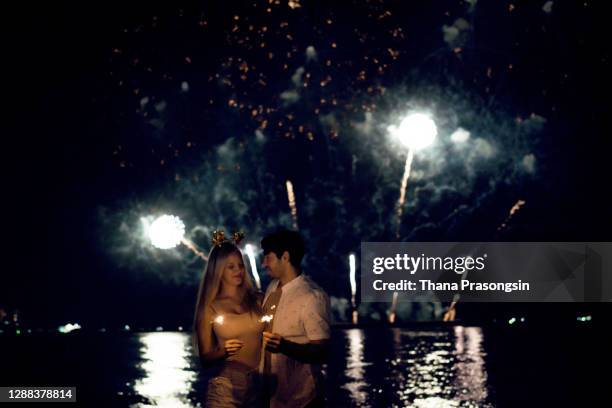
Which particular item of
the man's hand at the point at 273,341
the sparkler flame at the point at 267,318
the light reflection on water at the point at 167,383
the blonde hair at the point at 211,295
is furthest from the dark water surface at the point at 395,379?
the man's hand at the point at 273,341

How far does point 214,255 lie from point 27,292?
5565 inches

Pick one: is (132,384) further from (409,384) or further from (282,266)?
(282,266)

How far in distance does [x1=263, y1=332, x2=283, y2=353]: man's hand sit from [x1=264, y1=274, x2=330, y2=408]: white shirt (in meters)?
0.18

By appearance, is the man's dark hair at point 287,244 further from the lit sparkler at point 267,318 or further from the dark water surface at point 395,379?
the dark water surface at point 395,379

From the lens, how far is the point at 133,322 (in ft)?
467

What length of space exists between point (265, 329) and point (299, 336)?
0.40 metres

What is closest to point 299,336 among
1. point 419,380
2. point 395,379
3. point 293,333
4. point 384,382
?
point 293,333

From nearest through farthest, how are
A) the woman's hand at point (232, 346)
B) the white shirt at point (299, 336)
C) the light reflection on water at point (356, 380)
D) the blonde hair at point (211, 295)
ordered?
the white shirt at point (299, 336), the woman's hand at point (232, 346), the blonde hair at point (211, 295), the light reflection on water at point (356, 380)

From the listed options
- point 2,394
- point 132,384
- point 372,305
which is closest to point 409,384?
point 132,384

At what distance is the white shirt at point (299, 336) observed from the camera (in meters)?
5.55

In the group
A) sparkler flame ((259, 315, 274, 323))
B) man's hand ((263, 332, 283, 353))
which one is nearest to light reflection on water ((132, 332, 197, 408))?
sparkler flame ((259, 315, 274, 323))

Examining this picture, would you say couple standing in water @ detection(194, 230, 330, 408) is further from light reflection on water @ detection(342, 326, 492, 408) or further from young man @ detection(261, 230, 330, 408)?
light reflection on water @ detection(342, 326, 492, 408)

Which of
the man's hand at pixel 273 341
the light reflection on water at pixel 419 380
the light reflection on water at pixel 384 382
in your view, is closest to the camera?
the man's hand at pixel 273 341

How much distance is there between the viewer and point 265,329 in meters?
5.93
